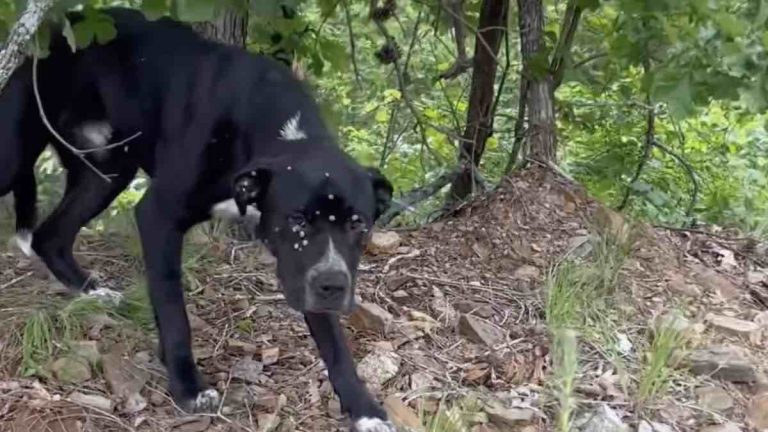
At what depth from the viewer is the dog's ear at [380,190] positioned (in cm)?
369

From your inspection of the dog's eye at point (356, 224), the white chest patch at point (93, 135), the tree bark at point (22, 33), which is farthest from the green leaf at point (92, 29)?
the dog's eye at point (356, 224)

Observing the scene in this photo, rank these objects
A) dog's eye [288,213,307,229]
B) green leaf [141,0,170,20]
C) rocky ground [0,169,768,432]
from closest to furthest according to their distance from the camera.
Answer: dog's eye [288,213,307,229] → green leaf [141,0,170,20] → rocky ground [0,169,768,432]

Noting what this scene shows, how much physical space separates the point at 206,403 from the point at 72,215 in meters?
1.27

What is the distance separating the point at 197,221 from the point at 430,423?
994mm

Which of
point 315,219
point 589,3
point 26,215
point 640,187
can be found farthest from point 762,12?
point 26,215

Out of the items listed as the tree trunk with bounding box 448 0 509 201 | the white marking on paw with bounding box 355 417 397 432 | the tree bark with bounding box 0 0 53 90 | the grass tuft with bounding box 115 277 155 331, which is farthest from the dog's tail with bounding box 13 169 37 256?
the tree trunk with bounding box 448 0 509 201

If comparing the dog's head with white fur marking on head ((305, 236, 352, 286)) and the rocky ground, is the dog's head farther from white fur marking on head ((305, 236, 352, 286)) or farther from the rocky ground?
Result: the rocky ground

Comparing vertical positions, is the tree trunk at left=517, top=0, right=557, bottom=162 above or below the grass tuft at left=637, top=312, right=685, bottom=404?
above

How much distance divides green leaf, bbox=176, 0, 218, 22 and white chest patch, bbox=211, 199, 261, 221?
655 mm

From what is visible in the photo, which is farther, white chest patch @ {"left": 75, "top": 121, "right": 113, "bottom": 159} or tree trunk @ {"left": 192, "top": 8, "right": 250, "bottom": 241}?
tree trunk @ {"left": 192, "top": 8, "right": 250, "bottom": 241}

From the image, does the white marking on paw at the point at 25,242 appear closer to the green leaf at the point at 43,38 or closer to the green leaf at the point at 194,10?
the green leaf at the point at 43,38

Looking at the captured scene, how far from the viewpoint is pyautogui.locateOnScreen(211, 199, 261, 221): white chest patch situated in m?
3.78

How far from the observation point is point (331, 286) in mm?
3385

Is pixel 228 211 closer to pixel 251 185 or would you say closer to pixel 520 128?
pixel 251 185
